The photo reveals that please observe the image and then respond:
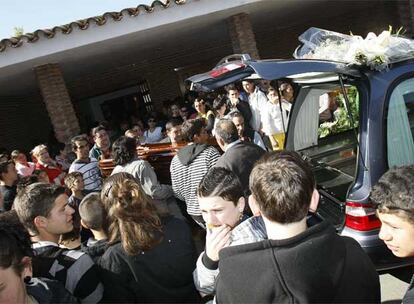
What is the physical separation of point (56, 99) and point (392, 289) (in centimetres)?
617

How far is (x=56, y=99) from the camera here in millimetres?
7203

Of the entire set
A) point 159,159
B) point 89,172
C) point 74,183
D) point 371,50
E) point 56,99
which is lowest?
point 159,159

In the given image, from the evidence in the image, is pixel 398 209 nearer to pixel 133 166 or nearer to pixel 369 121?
pixel 369 121

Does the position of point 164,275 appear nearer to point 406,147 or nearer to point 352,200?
point 352,200

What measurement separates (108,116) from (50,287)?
12.9m

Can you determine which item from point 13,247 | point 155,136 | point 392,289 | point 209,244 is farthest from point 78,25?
point 392,289

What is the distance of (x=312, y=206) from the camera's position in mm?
1677

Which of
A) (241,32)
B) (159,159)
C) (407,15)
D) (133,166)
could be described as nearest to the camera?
→ (133,166)

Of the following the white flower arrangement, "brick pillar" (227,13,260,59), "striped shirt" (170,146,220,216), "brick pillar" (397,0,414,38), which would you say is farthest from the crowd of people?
"brick pillar" (397,0,414,38)

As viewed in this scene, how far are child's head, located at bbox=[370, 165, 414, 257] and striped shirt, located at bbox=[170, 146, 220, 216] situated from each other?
2202 millimetres

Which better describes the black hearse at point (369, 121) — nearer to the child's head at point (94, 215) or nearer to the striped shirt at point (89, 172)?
the child's head at point (94, 215)

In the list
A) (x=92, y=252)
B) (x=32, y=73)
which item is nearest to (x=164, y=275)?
(x=92, y=252)

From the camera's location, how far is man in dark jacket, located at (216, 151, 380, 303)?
1.43 metres

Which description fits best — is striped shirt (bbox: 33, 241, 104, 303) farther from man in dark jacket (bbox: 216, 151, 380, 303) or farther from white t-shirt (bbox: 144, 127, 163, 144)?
white t-shirt (bbox: 144, 127, 163, 144)
